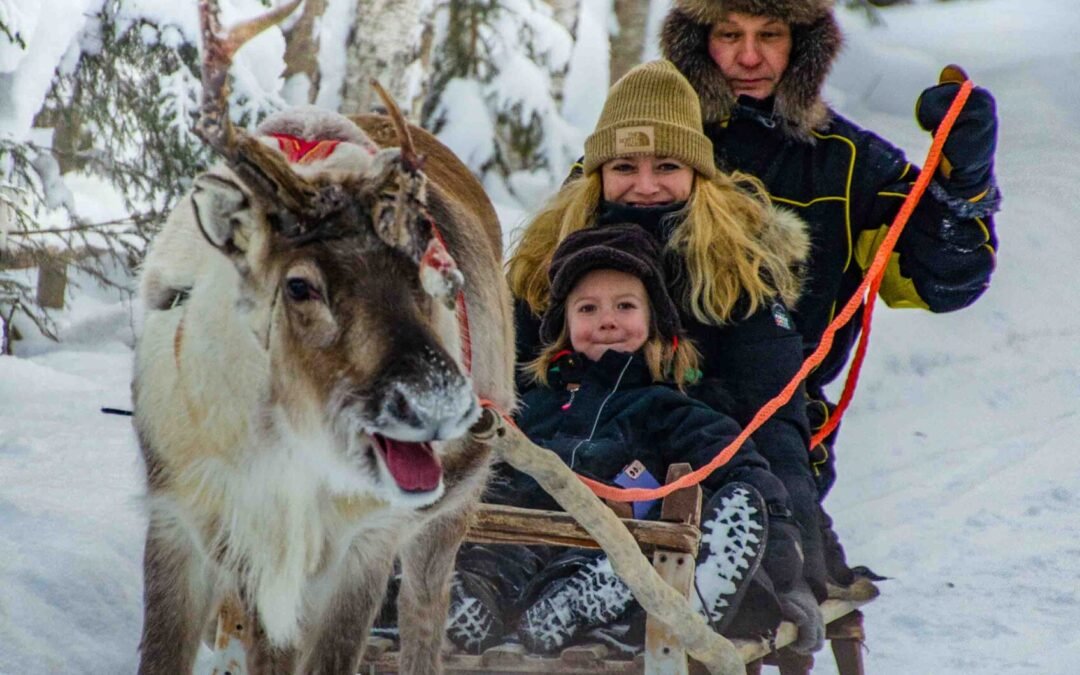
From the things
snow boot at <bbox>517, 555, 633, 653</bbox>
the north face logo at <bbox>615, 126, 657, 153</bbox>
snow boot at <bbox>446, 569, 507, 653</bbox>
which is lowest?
snow boot at <bbox>446, 569, 507, 653</bbox>

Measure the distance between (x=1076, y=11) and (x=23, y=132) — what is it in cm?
1177

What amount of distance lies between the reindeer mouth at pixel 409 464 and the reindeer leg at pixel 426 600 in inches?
38.4

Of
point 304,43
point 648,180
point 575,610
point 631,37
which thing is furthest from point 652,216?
point 304,43

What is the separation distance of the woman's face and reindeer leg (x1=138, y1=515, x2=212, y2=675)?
6.20ft

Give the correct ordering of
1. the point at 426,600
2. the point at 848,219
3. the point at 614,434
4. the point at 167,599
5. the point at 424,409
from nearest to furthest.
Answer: the point at 424,409
the point at 167,599
the point at 426,600
the point at 614,434
the point at 848,219

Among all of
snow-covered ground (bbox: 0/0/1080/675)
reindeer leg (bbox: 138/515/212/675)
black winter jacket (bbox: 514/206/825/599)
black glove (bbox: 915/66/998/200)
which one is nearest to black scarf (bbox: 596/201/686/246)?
black winter jacket (bbox: 514/206/825/599)

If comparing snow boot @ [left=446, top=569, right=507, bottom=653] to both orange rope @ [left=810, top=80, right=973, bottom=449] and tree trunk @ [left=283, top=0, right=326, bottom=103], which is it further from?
tree trunk @ [left=283, top=0, right=326, bottom=103]

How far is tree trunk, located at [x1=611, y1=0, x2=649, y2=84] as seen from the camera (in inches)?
404

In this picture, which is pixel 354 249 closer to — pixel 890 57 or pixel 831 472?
pixel 831 472

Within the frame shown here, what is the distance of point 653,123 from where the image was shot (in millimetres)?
4082

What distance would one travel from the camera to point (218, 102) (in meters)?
2.31

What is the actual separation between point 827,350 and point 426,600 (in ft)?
4.58

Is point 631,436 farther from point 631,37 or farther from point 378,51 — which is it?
point 631,37

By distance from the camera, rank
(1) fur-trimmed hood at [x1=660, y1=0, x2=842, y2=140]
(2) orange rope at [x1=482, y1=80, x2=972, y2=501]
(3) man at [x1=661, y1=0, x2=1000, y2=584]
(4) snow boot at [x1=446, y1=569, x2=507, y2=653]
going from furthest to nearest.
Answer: (1) fur-trimmed hood at [x1=660, y1=0, x2=842, y2=140] < (3) man at [x1=661, y1=0, x2=1000, y2=584] < (4) snow boot at [x1=446, y1=569, x2=507, y2=653] < (2) orange rope at [x1=482, y1=80, x2=972, y2=501]
